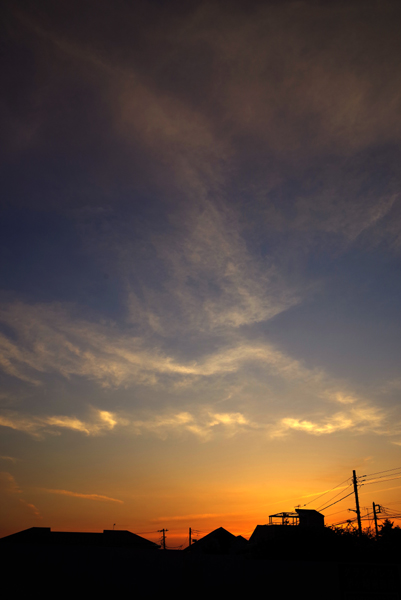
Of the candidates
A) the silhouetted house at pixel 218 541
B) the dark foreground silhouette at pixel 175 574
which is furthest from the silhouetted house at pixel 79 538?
the dark foreground silhouette at pixel 175 574

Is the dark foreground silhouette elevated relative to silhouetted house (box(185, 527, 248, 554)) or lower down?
elevated

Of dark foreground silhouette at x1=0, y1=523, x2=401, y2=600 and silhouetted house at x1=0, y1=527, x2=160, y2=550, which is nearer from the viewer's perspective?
dark foreground silhouette at x1=0, y1=523, x2=401, y2=600

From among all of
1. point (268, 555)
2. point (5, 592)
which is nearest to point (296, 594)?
point (5, 592)

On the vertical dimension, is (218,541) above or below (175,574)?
below

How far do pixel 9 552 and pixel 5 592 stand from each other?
1.20 m

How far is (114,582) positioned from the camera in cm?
1480

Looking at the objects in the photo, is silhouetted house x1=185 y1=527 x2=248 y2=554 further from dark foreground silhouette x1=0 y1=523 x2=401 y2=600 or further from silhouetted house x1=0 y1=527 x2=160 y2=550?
dark foreground silhouette x1=0 y1=523 x2=401 y2=600

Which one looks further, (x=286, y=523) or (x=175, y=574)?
(x=286, y=523)

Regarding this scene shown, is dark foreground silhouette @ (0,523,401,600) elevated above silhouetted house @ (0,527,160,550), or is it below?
above

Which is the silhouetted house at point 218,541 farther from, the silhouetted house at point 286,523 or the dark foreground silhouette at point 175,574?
the dark foreground silhouette at point 175,574

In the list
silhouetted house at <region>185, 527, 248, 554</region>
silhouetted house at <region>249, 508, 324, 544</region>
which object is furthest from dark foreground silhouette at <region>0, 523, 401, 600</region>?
silhouetted house at <region>185, 527, 248, 554</region>

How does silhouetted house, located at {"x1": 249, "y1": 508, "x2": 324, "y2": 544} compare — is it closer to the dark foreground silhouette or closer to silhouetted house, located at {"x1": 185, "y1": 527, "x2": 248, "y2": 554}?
silhouetted house, located at {"x1": 185, "y1": 527, "x2": 248, "y2": 554}

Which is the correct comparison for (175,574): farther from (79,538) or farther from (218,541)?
(218,541)

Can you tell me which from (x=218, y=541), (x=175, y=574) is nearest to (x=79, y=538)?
(x=218, y=541)
